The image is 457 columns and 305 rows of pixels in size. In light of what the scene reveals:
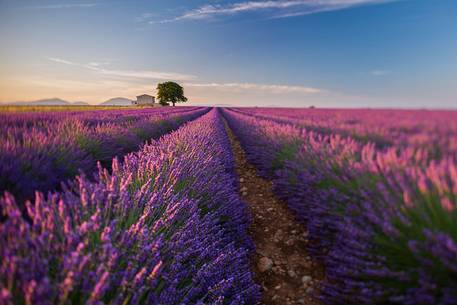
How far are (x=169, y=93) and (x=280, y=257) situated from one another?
52.4 metres

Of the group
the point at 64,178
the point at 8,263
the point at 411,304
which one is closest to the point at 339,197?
the point at 411,304

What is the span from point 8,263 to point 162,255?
73cm

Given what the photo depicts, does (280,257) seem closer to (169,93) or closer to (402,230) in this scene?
(402,230)

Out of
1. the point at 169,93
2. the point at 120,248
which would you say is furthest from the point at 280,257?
the point at 169,93

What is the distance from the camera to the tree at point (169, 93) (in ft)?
169

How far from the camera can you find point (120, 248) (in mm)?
1131

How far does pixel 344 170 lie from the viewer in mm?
2330

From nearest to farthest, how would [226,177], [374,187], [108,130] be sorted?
[374,187]
[226,177]
[108,130]

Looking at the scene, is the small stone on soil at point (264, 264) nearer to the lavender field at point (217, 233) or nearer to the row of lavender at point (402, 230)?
the lavender field at point (217, 233)

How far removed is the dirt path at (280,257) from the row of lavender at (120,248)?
34 cm

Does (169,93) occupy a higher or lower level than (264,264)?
higher

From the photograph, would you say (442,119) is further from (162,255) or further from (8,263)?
(8,263)

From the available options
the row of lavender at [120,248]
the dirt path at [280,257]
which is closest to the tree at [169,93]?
the dirt path at [280,257]

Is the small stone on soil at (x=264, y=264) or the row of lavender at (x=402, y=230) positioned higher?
the row of lavender at (x=402, y=230)
